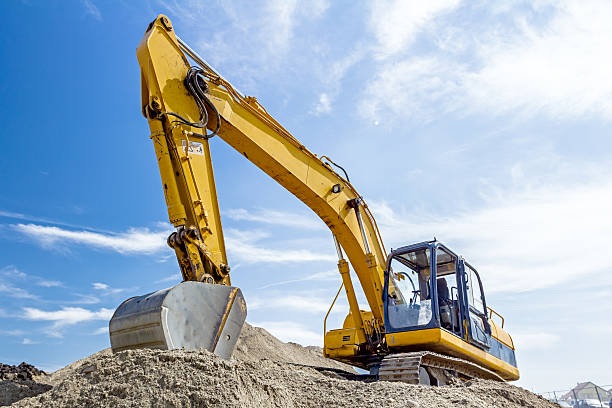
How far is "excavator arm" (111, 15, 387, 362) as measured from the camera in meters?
5.95

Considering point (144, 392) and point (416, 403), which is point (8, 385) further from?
point (416, 403)

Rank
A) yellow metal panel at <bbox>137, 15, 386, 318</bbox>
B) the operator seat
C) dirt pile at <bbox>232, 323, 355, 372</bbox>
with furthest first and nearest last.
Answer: dirt pile at <bbox>232, 323, 355, 372</bbox> → the operator seat → yellow metal panel at <bbox>137, 15, 386, 318</bbox>

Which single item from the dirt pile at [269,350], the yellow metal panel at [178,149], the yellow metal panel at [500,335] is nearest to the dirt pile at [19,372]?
the yellow metal panel at [178,149]

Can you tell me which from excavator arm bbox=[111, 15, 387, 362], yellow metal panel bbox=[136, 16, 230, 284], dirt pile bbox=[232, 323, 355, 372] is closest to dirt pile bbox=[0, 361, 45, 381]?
excavator arm bbox=[111, 15, 387, 362]

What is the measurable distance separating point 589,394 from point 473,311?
14.0 metres

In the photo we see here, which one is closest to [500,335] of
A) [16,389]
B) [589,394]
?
[16,389]

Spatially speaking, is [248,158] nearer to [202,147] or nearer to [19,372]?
[202,147]

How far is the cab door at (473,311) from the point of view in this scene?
8422 mm

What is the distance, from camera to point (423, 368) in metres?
7.33

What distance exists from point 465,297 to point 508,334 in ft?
9.84

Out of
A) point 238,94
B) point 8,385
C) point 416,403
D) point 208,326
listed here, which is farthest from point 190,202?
point 416,403

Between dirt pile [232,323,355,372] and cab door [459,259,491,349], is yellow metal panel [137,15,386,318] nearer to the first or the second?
cab door [459,259,491,349]

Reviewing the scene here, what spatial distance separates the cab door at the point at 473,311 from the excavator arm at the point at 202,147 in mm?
1465

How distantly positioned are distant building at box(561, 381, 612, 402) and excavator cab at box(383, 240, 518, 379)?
11976 mm
